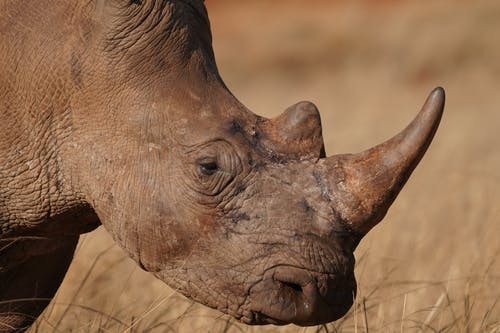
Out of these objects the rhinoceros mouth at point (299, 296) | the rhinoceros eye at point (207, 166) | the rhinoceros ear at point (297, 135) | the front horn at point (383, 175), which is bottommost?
the rhinoceros mouth at point (299, 296)

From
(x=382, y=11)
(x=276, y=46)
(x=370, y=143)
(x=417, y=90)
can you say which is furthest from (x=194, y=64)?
(x=382, y=11)

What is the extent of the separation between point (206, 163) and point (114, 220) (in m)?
0.43

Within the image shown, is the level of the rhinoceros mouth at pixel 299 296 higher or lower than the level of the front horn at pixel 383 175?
lower

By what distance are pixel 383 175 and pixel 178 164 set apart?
80 cm

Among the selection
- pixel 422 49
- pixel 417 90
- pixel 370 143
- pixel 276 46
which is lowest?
pixel 370 143

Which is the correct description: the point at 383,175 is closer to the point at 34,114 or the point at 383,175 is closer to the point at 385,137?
the point at 34,114

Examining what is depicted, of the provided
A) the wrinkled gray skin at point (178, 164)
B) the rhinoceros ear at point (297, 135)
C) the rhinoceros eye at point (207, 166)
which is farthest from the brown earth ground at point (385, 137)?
the rhinoceros ear at point (297, 135)

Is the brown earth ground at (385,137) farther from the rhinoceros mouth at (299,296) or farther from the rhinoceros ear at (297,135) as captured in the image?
the rhinoceros ear at (297,135)

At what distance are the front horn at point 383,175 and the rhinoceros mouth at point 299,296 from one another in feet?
0.79

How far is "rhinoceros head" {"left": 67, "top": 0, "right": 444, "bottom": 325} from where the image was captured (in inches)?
175

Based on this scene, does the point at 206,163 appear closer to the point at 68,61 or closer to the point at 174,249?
the point at 174,249

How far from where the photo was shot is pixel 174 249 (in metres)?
4.60

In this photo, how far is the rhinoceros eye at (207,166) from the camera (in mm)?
4590

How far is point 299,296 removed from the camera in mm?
4461
